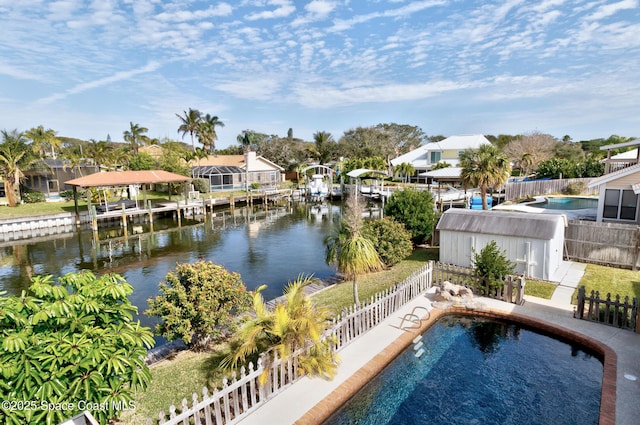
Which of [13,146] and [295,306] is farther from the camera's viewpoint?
[13,146]

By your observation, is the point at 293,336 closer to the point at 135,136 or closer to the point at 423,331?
the point at 423,331

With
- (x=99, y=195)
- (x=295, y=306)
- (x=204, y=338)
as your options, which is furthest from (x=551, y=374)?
(x=99, y=195)

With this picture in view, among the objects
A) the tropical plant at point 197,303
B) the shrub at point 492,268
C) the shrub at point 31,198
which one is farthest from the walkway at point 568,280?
the shrub at point 31,198

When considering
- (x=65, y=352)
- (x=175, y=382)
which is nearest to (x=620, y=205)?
(x=175, y=382)

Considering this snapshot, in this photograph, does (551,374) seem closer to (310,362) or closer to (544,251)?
(310,362)

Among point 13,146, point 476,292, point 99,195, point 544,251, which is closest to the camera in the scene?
point 476,292
